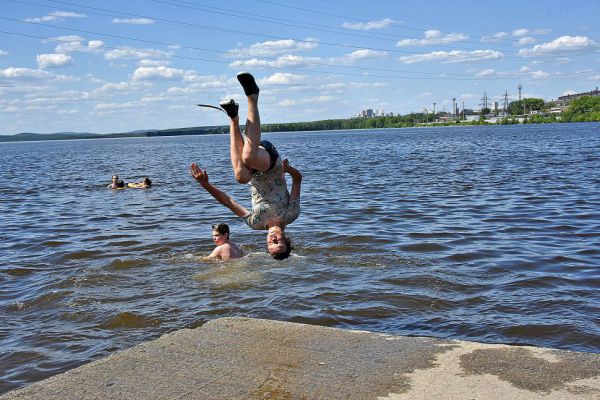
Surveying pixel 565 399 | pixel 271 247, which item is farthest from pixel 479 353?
pixel 271 247

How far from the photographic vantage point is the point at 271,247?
8.05m

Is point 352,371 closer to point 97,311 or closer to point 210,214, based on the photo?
point 97,311

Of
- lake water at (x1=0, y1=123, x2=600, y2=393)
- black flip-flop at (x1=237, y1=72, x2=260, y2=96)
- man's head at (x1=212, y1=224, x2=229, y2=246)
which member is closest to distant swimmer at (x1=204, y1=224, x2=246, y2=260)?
man's head at (x1=212, y1=224, x2=229, y2=246)

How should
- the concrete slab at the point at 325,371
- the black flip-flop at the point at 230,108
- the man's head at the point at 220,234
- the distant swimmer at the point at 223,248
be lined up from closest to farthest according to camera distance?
1. the concrete slab at the point at 325,371
2. the black flip-flop at the point at 230,108
3. the distant swimmer at the point at 223,248
4. the man's head at the point at 220,234

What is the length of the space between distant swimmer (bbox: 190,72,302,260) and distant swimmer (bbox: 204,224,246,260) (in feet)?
15.2

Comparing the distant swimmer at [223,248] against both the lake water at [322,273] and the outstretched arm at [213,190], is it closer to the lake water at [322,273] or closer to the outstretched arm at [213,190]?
the lake water at [322,273]

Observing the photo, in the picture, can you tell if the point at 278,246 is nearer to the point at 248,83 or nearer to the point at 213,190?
the point at 213,190

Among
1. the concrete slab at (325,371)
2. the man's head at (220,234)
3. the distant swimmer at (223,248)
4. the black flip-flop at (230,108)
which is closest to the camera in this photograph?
the concrete slab at (325,371)

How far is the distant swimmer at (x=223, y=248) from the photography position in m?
13.2

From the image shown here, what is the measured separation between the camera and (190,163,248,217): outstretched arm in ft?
25.1

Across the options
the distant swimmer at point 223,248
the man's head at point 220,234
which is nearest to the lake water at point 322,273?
the distant swimmer at point 223,248

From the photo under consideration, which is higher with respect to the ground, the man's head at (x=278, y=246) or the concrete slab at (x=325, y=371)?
the man's head at (x=278, y=246)

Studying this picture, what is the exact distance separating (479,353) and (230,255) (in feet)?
25.5

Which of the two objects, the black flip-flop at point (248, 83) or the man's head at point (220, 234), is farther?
the man's head at point (220, 234)
